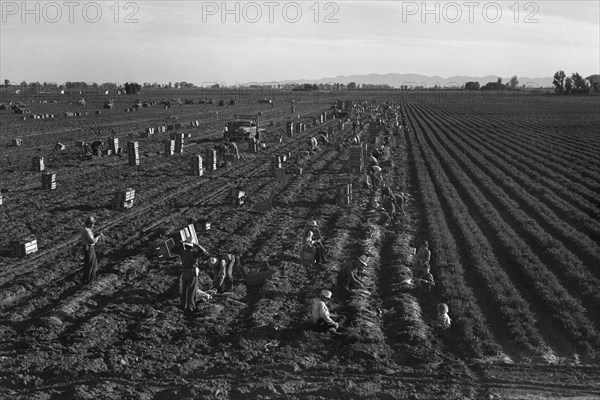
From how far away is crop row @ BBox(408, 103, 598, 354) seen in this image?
479 inches

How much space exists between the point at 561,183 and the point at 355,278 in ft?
57.8

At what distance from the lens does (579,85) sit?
182000 mm

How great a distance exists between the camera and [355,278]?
14.1 meters

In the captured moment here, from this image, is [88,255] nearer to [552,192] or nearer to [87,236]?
[87,236]

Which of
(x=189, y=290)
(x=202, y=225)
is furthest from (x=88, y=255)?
(x=202, y=225)

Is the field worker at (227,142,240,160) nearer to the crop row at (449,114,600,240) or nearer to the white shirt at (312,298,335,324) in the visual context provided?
the crop row at (449,114,600,240)

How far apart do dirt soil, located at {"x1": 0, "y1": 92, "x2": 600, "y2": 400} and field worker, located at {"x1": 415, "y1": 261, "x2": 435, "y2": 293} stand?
345 mm

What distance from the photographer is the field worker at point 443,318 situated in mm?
12297

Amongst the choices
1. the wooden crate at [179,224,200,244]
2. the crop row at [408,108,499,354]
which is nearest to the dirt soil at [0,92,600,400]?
the crop row at [408,108,499,354]

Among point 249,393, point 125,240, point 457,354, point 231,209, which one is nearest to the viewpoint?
point 249,393

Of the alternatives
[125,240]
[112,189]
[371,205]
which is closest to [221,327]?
[125,240]

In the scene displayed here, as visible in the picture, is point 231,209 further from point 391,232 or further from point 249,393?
point 249,393

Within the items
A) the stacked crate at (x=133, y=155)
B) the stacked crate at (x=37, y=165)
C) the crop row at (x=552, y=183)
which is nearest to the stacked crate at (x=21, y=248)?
the stacked crate at (x=37, y=165)

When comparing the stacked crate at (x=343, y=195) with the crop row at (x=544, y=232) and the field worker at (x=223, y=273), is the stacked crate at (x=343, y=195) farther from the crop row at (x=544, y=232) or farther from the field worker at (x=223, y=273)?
the field worker at (x=223, y=273)
